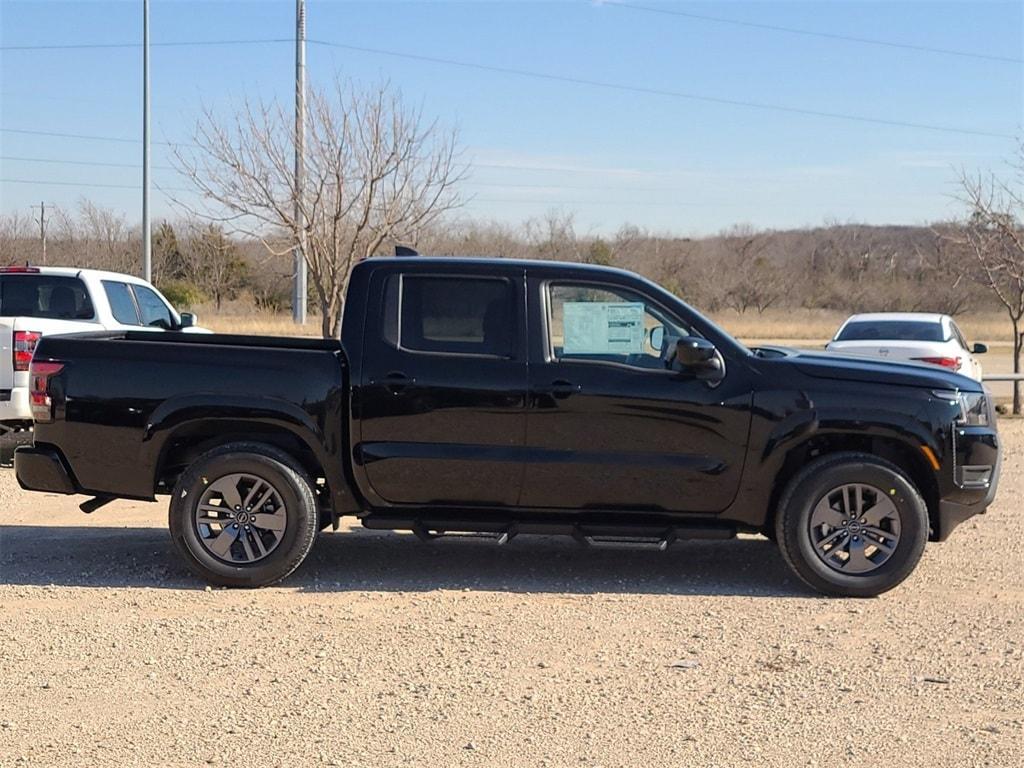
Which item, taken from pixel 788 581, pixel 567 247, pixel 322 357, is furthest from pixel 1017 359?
pixel 567 247

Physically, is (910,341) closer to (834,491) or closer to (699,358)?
(834,491)

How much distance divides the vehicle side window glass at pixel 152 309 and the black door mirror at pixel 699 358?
8.27m

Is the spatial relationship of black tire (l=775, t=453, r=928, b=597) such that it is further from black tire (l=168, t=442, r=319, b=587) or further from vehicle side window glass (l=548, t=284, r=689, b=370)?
black tire (l=168, t=442, r=319, b=587)

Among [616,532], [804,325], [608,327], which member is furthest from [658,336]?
[804,325]

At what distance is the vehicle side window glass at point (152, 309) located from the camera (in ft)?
45.0

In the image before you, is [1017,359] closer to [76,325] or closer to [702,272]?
[76,325]

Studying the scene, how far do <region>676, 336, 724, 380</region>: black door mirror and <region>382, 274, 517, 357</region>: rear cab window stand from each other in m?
0.98

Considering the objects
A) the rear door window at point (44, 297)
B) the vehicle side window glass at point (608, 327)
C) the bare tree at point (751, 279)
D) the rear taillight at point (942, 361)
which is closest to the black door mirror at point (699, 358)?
the vehicle side window glass at point (608, 327)

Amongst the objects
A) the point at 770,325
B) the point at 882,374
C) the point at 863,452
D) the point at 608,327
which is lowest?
the point at 863,452

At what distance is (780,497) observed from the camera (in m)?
7.11

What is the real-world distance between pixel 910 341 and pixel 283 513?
10.1m

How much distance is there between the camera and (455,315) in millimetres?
7262

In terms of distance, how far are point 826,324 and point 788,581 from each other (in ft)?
150

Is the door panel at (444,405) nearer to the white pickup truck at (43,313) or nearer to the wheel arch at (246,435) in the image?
the wheel arch at (246,435)
